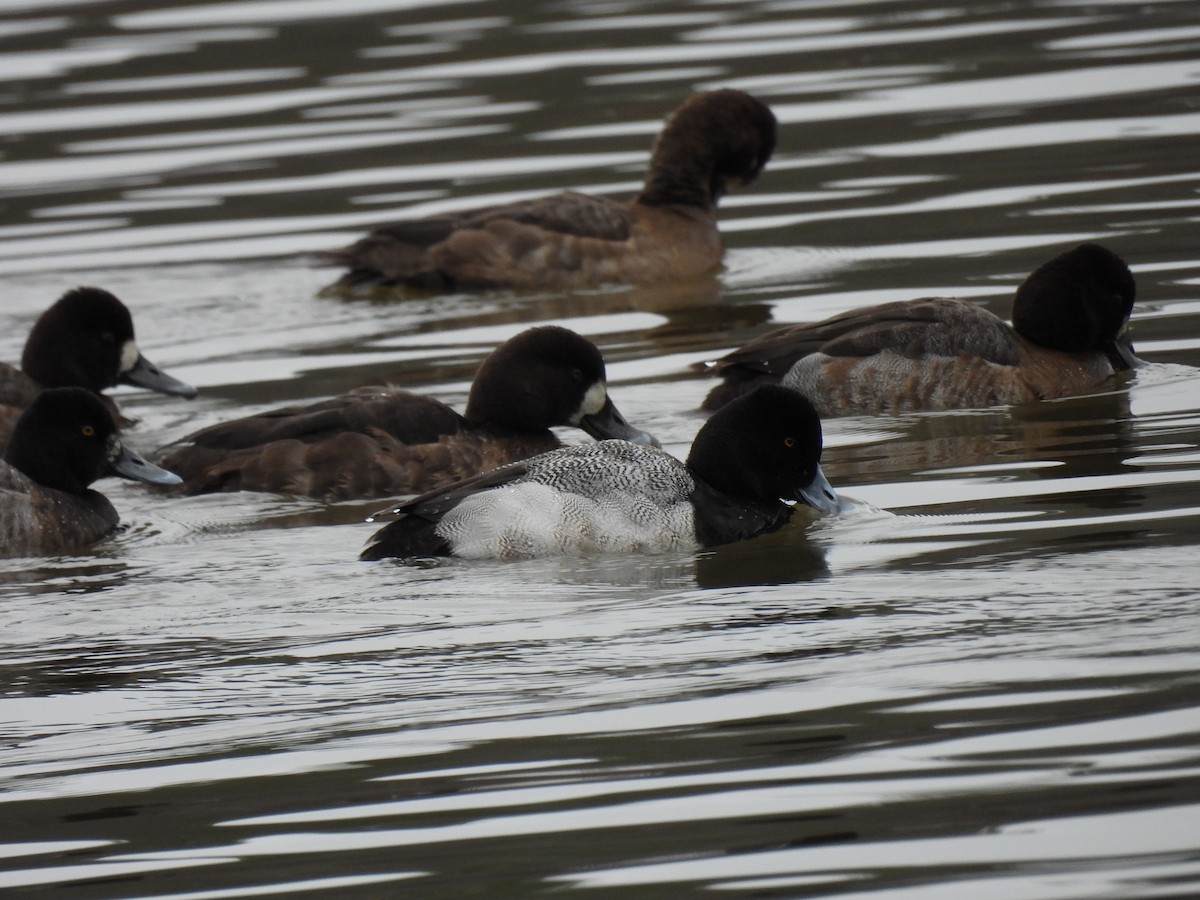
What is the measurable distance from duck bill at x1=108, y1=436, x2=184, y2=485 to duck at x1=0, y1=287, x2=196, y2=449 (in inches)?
53.4

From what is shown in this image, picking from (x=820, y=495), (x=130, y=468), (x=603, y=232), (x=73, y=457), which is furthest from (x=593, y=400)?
(x=603, y=232)

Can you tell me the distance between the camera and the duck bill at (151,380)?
1008cm

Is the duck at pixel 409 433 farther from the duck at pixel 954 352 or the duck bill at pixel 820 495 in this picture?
the duck bill at pixel 820 495

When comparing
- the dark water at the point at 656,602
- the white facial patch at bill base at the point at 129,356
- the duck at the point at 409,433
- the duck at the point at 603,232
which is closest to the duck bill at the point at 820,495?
the dark water at the point at 656,602

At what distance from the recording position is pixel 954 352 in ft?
30.3

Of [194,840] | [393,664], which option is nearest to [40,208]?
[393,664]

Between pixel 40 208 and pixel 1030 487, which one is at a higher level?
pixel 40 208

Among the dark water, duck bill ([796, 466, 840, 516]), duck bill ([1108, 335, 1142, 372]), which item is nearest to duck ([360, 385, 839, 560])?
duck bill ([796, 466, 840, 516])

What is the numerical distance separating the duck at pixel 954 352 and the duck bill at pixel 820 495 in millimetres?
1517

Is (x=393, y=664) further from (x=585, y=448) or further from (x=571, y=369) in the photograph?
(x=571, y=369)

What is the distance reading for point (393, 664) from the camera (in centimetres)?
601

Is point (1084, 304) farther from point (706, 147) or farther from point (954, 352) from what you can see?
point (706, 147)

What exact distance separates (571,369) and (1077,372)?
2242 mm

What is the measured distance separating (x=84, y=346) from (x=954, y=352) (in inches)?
154
